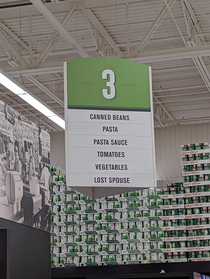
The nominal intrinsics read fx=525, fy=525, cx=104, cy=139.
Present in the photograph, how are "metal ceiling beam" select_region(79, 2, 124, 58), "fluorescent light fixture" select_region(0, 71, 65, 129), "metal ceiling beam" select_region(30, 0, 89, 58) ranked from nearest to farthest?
"fluorescent light fixture" select_region(0, 71, 65, 129), "metal ceiling beam" select_region(30, 0, 89, 58), "metal ceiling beam" select_region(79, 2, 124, 58)

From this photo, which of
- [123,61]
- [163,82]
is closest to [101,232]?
[123,61]

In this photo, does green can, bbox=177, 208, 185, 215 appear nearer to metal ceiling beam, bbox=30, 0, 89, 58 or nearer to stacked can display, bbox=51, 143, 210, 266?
stacked can display, bbox=51, 143, 210, 266

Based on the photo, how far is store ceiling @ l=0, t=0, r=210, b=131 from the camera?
1000 centimetres

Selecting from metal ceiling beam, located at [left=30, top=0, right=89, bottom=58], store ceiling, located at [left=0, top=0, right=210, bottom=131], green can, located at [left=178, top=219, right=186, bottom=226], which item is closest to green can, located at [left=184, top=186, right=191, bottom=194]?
green can, located at [left=178, top=219, right=186, bottom=226]

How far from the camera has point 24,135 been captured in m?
5.31

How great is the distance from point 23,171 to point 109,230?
178 inches

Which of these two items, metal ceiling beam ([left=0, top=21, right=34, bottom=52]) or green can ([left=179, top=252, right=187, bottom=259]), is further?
metal ceiling beam ([left=0, top=21, right=34, bottom=52])

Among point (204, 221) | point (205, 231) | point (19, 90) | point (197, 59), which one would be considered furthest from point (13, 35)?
point (205, 231)

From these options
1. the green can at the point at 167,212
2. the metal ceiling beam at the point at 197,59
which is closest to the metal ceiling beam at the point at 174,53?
the metal ceiling beam at the point at 197,59

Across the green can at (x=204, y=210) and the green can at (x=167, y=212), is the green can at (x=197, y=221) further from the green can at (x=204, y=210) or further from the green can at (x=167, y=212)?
the green can at (x=167, y=212)

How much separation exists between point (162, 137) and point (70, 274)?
25.6ft

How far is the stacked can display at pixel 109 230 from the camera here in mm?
9281

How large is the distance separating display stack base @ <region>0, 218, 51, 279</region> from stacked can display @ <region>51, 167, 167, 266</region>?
13.1 ft

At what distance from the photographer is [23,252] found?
4.74 m
